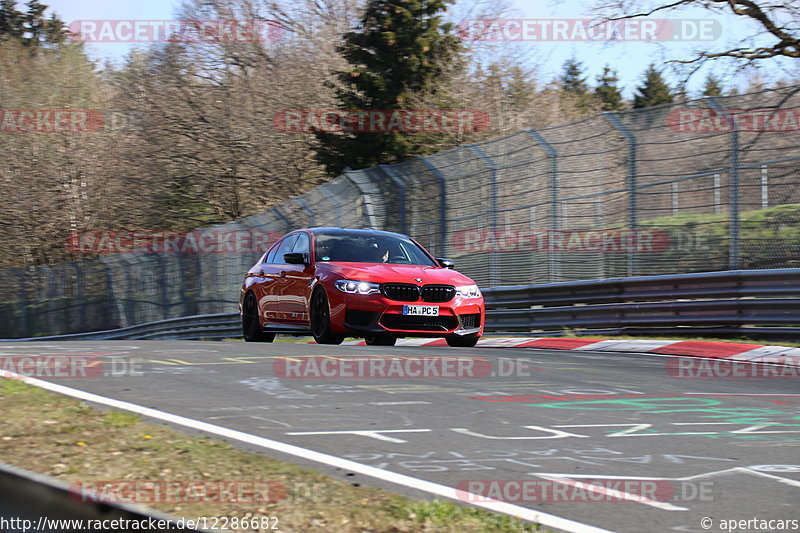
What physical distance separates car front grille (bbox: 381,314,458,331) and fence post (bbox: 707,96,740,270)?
12.0 ft

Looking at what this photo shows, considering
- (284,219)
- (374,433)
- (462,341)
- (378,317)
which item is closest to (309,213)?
(284,219)

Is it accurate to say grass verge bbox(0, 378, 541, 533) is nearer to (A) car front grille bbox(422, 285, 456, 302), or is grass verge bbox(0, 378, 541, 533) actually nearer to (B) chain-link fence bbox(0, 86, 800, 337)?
(A) car front grille bbox(422, 285, 456, 302)

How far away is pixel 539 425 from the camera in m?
6.17

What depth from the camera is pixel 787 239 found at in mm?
11836

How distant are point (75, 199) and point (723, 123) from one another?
34.2 meters

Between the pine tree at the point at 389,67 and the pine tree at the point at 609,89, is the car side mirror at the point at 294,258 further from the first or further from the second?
the pine tree at the point at 609,89

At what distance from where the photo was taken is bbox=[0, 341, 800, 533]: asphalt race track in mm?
4277

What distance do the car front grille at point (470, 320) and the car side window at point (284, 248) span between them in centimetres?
280

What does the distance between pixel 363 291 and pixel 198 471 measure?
23.7 feet

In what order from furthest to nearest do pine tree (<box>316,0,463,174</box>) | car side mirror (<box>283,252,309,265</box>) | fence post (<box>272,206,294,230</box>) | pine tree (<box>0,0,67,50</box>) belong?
pine tree (<box>0,0,67,50</box>) < pine tree (<box>316,0,463,174</box>) < fence post (<box>272,206,294,230</box>) < car side mirror (<box>283,252,309,265</box>)

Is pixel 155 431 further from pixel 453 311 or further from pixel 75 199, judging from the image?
pixel 75 199

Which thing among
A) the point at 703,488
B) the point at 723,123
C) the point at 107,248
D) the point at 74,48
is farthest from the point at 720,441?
the point at 74,48

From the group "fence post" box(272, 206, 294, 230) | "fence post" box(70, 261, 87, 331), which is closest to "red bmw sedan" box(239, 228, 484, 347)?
"fence post" box(272, 206, 294, 230)

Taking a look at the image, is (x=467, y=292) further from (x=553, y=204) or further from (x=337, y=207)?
(x=337, y=207)
